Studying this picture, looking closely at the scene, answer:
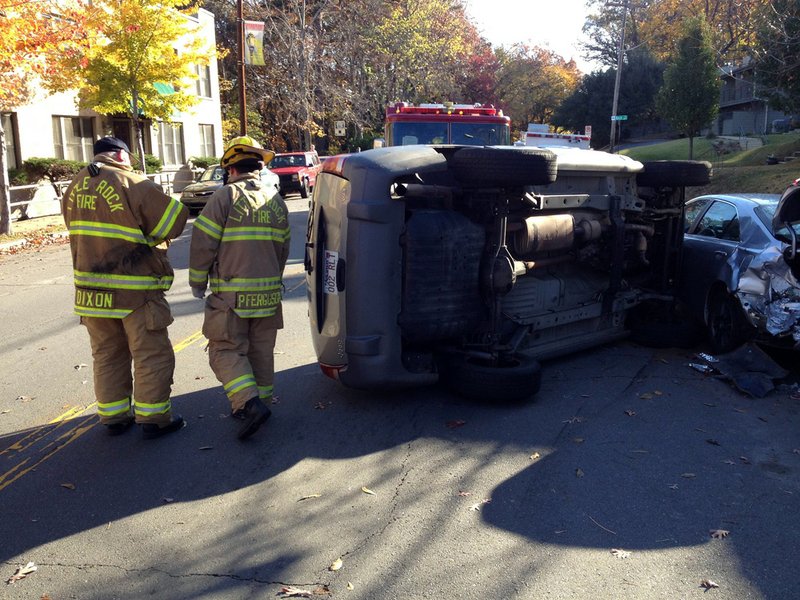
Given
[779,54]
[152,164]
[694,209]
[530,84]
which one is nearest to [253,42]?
[152,164]

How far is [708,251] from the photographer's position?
721 cm

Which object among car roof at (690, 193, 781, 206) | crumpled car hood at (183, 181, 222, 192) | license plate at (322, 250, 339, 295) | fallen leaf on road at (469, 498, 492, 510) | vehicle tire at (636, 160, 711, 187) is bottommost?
fallen leaf on road at (469, 498, 492, 510)

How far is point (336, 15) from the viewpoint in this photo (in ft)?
129

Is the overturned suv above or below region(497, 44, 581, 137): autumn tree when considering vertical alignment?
below

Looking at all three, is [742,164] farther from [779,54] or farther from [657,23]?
[657,23]

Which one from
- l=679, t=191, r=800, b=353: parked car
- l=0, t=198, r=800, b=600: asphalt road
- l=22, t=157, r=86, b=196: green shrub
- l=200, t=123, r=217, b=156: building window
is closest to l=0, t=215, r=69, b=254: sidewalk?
l=22, t=157, r=86, b=196: green shrub

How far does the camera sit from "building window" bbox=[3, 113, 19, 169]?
74.8 feet

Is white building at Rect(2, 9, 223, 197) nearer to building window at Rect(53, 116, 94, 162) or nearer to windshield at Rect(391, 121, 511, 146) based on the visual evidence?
building window at Rect(53, 116, 94, 162)

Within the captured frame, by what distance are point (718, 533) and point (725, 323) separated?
357 cm

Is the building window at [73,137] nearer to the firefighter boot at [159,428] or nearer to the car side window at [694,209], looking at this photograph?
the car side window at [694,209]

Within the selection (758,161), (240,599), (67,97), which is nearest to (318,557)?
(240,599)

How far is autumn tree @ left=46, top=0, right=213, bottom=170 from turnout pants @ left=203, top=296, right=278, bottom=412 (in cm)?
1746

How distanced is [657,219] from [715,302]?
97 cm

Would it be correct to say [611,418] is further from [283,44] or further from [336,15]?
[336,15]
